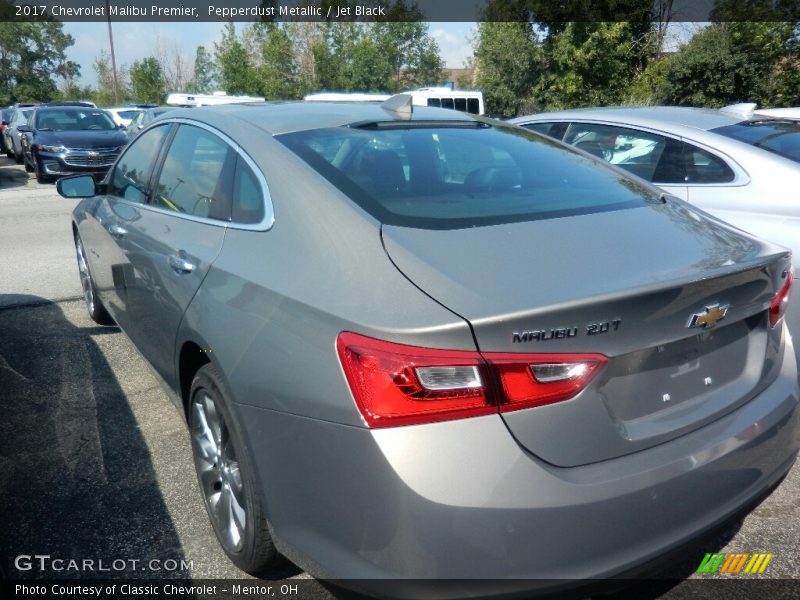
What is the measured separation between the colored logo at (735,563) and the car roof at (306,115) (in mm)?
2102

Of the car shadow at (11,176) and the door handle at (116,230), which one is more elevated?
the door handle at (116,230)

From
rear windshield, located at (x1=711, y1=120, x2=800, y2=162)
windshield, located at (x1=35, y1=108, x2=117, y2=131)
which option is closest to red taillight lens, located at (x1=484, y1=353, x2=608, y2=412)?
rear windshield, located at (x1=711, y1=120, x2=800, y2=162)

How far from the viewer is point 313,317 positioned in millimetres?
1869

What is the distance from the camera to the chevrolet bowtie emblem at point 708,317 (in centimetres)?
190

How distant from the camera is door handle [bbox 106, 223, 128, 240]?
3.58m

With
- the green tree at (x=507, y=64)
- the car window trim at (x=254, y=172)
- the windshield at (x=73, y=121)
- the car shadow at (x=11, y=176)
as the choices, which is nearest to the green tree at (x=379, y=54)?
the green tree at (x=507, y=64)

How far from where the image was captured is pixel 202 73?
5147cm

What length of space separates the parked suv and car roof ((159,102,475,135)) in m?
12.4

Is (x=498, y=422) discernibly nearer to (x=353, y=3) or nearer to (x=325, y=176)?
(x=325, y=176)

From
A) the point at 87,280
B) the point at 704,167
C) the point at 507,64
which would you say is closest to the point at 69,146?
the point at 87,280

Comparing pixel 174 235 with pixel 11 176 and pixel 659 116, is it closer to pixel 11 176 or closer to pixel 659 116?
pixel 659 116

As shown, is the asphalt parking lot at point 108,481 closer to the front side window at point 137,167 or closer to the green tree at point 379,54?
the front side window at point 137,167

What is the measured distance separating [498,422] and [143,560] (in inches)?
64.2

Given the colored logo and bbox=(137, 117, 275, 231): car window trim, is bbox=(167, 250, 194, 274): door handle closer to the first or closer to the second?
bbox=(137, 117, 275, 231): car window trim
